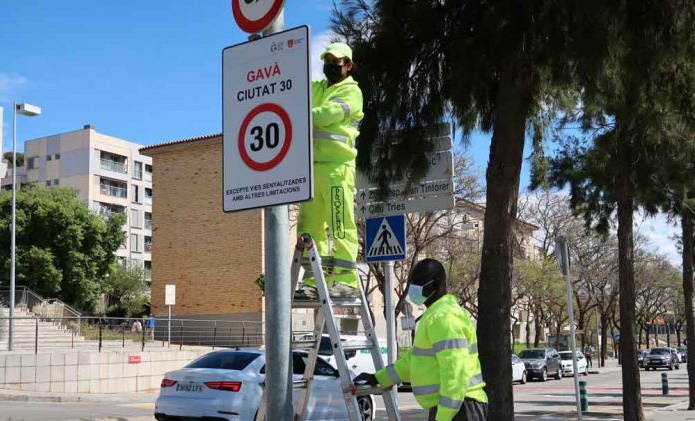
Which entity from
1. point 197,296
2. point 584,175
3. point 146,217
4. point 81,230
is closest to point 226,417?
point 584,175

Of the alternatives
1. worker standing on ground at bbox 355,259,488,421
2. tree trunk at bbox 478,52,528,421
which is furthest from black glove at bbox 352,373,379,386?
tree trunk at bbox 478,52,528,421

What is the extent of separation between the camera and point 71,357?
23.3m

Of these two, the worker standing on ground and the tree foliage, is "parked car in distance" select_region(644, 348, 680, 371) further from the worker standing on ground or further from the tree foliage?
the worker standing on ground

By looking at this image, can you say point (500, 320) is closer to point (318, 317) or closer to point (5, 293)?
point (318, 317)

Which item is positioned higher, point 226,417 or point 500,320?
point 500,320

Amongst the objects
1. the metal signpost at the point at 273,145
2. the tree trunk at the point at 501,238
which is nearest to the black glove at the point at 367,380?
the metal signpost at the point at 273,145

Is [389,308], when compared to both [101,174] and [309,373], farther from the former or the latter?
[101,174]

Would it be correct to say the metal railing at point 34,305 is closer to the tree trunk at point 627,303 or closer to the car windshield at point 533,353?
the car windshield at point 533,353

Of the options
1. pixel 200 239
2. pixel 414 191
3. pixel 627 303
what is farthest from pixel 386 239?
pixel 200 239

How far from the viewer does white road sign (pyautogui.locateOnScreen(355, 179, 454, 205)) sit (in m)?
8.55

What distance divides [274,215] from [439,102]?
187 inches

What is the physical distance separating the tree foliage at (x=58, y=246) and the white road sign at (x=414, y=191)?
1563 inches

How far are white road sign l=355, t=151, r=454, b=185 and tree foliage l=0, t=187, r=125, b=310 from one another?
131ft

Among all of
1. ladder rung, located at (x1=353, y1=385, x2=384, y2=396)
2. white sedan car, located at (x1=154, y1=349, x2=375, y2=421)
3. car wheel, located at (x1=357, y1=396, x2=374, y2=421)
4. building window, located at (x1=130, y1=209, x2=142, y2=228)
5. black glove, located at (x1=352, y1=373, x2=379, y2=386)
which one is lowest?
car wheel, located at (x1=357, y1=396, x2=374, y2=421)
